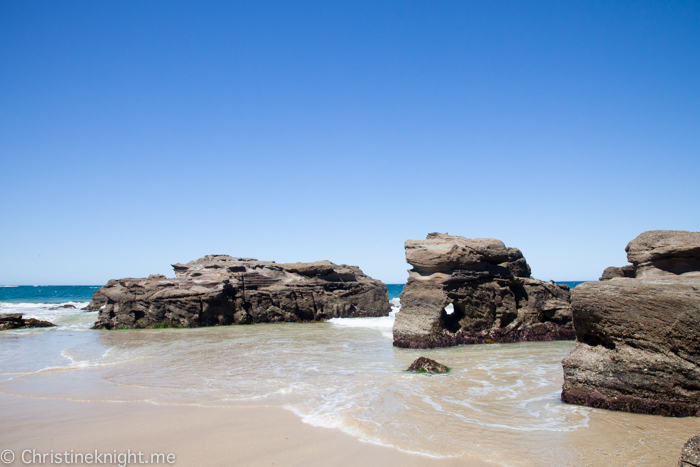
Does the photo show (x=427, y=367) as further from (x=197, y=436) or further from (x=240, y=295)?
(x=240, y=295)

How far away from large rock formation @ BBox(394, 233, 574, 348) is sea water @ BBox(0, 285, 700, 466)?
2.61 ft

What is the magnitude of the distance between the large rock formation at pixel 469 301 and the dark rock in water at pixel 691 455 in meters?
9.62

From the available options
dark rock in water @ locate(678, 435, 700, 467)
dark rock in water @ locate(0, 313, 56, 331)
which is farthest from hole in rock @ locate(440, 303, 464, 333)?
dark rock in water @ locate(0, 313, 56, 331)

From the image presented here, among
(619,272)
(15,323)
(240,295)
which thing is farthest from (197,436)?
(15,323)

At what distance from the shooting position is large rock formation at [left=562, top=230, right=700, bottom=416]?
5.80 meters

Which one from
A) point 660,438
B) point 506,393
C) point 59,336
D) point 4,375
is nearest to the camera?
point 660,438

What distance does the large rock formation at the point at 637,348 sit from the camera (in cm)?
580

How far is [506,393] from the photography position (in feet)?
24.6

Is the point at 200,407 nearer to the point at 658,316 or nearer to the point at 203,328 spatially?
the point at 658,316

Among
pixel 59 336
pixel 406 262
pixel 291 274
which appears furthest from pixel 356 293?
pixel 59 336

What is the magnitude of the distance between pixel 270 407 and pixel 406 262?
28.2 ft

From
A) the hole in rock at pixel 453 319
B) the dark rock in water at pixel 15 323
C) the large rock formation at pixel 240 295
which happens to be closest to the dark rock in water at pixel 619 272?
the hole in rock at pixel 453 319

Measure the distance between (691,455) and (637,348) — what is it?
3207 mm

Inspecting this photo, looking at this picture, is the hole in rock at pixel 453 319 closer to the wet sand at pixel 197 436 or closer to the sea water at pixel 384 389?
the sea water at pixel 384 389
